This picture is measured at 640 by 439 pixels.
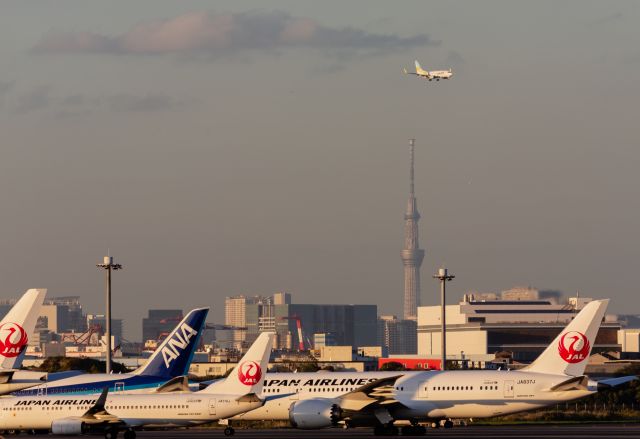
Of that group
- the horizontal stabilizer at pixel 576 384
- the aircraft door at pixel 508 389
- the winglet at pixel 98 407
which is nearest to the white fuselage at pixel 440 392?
the aircraft door at pixel 508 389

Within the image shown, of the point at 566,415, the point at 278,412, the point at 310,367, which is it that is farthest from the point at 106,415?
the point at 310,367

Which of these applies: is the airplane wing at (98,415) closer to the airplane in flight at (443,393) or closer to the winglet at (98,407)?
the winglet at (98,407)

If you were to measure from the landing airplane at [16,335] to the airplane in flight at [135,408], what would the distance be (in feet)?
35.7

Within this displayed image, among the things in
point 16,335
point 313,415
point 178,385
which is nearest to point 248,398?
point 178,385

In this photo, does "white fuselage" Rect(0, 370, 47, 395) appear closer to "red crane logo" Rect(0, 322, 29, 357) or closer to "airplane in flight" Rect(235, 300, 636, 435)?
"red crane logo" Rect(0, 322, 29, 357)

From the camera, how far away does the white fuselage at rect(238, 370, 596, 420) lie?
78250 mm

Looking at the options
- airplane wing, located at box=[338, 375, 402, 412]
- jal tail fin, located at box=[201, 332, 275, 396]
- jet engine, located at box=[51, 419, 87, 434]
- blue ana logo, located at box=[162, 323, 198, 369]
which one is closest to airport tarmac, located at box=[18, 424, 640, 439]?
airplane wing, located at box=[338, 375, 402, 412]

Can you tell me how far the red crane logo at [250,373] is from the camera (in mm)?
74438

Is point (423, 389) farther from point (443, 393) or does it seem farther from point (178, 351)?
point (178, 351)

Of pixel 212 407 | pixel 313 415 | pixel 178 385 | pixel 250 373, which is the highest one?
pixel 250 373

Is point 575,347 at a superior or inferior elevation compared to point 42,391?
superior

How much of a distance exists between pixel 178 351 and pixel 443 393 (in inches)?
593

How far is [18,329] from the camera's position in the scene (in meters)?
60.2

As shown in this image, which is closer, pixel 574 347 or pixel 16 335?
pixel 16 335
